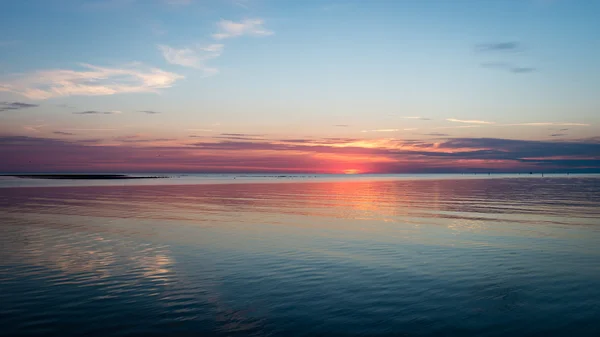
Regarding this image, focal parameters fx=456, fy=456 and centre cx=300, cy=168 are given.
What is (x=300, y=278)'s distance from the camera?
56.1 ft

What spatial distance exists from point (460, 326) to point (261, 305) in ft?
18.4

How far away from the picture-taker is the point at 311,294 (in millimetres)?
14859

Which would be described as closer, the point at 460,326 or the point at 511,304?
the point at 460,326

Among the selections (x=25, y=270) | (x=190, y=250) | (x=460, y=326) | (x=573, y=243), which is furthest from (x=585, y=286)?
(x=25, y=270)

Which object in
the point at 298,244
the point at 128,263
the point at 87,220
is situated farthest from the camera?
the point at 87,220

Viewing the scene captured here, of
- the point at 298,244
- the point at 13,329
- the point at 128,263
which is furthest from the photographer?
the point at 298,244

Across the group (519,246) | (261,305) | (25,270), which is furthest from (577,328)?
(25,270)

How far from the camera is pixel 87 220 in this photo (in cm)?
3403

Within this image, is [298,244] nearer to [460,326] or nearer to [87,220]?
[460,326]

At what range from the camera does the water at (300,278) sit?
39.7 feet

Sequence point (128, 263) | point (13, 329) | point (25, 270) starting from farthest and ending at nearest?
1. point (128, 263)
2. point (25, 270)
3. point (13, 329)

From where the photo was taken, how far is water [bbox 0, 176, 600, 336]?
12.1 metres

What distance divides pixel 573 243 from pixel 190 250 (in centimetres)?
1965

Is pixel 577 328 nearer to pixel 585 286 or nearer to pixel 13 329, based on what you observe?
pixel 585 286
